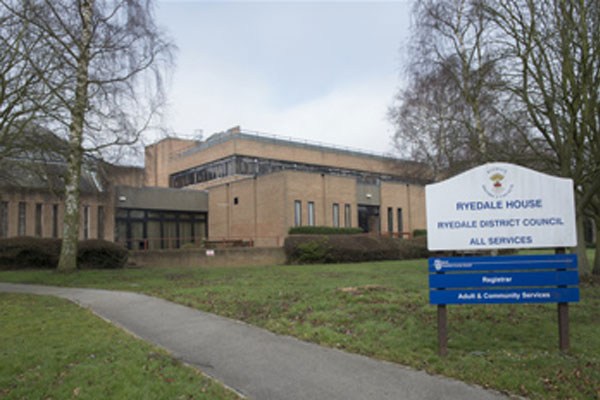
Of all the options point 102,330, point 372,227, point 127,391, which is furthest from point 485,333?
point 372,227

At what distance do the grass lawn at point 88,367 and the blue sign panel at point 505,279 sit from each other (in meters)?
3.40

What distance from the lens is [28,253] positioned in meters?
22.6

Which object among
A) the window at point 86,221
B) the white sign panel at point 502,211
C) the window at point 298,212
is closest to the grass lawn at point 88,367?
the white sign panel at point 502,211

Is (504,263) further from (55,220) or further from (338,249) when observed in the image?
(55,220)

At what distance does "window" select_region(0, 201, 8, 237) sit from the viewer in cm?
2781

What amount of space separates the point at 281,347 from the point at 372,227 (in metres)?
32.4

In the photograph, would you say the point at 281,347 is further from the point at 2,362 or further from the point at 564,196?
the point at 564,196

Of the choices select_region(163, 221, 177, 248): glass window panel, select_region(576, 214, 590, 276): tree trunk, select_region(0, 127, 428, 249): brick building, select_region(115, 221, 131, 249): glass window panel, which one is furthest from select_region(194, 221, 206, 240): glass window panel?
select_region(576, 214, 590, 276): tree trunk

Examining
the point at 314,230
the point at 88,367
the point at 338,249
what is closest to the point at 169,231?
the point at 314,230

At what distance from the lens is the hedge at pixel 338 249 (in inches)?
1051

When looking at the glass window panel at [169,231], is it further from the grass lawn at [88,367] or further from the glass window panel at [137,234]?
the grass lawn at [88,367]

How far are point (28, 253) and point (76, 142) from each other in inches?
297

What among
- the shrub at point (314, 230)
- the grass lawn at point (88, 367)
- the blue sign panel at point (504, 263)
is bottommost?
the grass lawn at point (88, 367)

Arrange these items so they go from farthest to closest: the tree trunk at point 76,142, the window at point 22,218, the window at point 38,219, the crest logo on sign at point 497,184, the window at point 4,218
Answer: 1. the window at point 38,219
2. the window at point 22,218
3. the window at point 4,218
4. the tree trunk at point 76,142
5. the crest logo on sign at point 497,184
